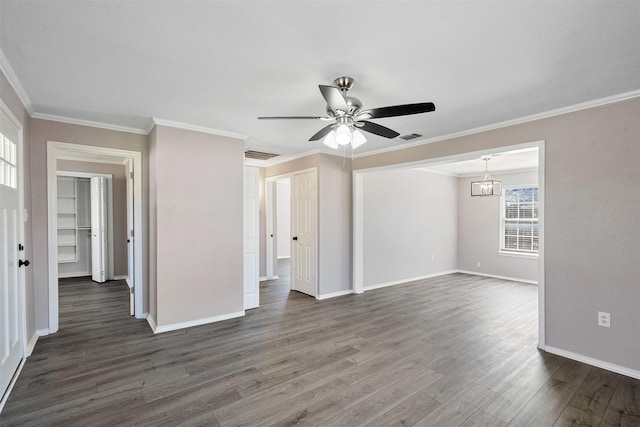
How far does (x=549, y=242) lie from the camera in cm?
315

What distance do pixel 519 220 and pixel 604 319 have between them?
4.35 m

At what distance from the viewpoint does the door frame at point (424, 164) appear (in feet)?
10.5

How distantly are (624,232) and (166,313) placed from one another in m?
4.68

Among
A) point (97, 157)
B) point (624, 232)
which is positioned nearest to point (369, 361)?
point (624, 232)

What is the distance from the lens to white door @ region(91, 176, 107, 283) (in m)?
6.04

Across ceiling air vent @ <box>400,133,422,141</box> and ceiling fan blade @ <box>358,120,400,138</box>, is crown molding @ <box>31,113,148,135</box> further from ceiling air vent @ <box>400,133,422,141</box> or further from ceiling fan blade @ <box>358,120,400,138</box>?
ceiling air vent @ <box>400,133,422,141</box>

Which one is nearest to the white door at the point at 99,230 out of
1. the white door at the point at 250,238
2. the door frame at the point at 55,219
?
the door frame at the point at 55,219

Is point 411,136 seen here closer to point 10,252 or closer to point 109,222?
point 10,252

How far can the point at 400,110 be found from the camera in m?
2.19

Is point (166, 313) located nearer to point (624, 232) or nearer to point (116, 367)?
point (116, 367)

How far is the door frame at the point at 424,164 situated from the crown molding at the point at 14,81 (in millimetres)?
4270

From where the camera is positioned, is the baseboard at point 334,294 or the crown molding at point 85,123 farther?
the baseboard at point 334,294

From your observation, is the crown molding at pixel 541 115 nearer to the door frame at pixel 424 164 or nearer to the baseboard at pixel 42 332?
the door frame at pixel 424 164

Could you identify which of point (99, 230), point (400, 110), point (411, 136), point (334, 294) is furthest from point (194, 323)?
point (99, 230)
